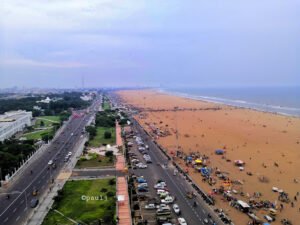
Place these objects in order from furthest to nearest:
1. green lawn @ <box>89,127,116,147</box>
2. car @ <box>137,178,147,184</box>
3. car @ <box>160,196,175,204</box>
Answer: green lawn @ <box>89,127,116,147</box> < car @ <box>137,178,147,184</box> < car @ <box>160,196,175,204</box>

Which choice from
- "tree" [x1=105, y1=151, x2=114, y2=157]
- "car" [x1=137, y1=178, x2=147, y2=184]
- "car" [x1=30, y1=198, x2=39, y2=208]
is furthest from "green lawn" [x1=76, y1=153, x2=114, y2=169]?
"car" [x1=30, y1=198, x2=39, y2=208]

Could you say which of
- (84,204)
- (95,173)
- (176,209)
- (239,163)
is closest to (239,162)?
(239,163)

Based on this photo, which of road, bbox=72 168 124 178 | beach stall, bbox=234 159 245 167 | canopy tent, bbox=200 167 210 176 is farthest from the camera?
beach stall, bbox=234 159 245 167

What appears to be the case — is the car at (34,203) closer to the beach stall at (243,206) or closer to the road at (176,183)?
the road at (176,183)

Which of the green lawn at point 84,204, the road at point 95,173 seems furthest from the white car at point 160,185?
the road at point 95,173

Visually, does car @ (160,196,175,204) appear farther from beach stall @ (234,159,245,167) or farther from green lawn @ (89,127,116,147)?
green lawn @ (89,127,116,147)
